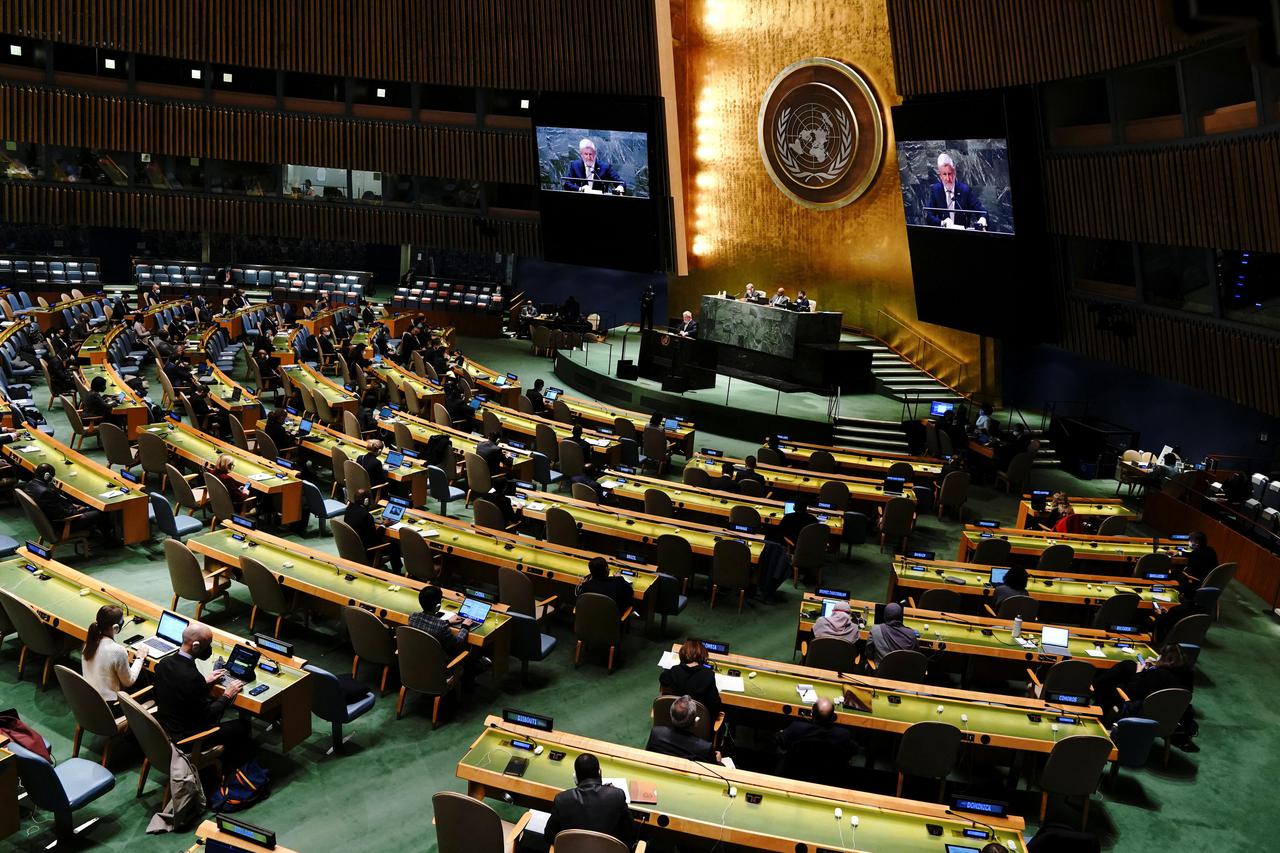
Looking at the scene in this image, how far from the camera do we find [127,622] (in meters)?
7.82

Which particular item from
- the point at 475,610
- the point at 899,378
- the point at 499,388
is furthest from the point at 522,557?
the point at 899,378

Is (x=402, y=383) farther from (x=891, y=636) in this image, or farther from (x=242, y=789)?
(x=891, y=636)

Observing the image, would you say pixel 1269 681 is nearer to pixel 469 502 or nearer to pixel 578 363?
pixel 469 502

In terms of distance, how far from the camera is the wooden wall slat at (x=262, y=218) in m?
26.8

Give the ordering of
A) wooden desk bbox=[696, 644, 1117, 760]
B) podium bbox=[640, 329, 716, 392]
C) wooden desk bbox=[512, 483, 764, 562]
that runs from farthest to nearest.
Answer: podium bbox=[640, 329, 716, 392]
wooden desk bbox=[512, 483, 764, 562]
wooden desk bbox=[696, 644, 1117, 760]

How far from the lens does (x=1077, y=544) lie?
39.9 feet

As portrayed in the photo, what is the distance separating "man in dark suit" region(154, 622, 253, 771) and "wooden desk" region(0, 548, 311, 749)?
18 centimetres

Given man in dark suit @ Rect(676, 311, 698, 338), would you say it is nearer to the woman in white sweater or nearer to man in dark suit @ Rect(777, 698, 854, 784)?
man in dark suit @ Rect(777, 698, 854, 784)

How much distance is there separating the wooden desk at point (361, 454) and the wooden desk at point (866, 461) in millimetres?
5734

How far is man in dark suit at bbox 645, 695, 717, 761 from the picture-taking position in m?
6.67

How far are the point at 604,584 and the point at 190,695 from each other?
3685 mm

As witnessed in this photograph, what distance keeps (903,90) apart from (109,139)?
20509 millimetres

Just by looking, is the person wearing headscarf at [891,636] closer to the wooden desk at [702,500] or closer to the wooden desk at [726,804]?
the wooden desk at [726,804]

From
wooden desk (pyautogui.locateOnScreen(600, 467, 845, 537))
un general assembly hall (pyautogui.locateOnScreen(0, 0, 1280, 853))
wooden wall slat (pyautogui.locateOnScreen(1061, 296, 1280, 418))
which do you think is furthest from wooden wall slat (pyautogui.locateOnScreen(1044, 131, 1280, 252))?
wooden desk (pyautogui.locateOnScreen(600, 467, 845, 537))
